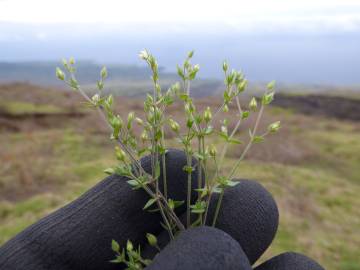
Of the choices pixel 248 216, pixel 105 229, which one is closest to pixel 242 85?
pixel 248 216

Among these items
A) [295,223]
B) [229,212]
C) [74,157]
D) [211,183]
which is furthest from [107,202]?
[74,157]

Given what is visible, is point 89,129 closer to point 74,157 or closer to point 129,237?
point 74,157

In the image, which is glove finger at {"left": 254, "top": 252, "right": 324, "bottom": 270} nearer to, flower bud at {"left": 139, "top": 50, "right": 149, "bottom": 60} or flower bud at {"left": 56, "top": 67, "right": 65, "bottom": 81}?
flower bud at {"left": 139, "top": 50, "right": 149, "bottom": 60}

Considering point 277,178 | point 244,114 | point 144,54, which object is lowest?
point 277,178

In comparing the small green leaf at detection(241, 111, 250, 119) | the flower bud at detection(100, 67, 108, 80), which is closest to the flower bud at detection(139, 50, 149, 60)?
the flower bud at detection(100, 67, 108, 80)

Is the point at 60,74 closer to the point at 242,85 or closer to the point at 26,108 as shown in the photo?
the point at 242,85
